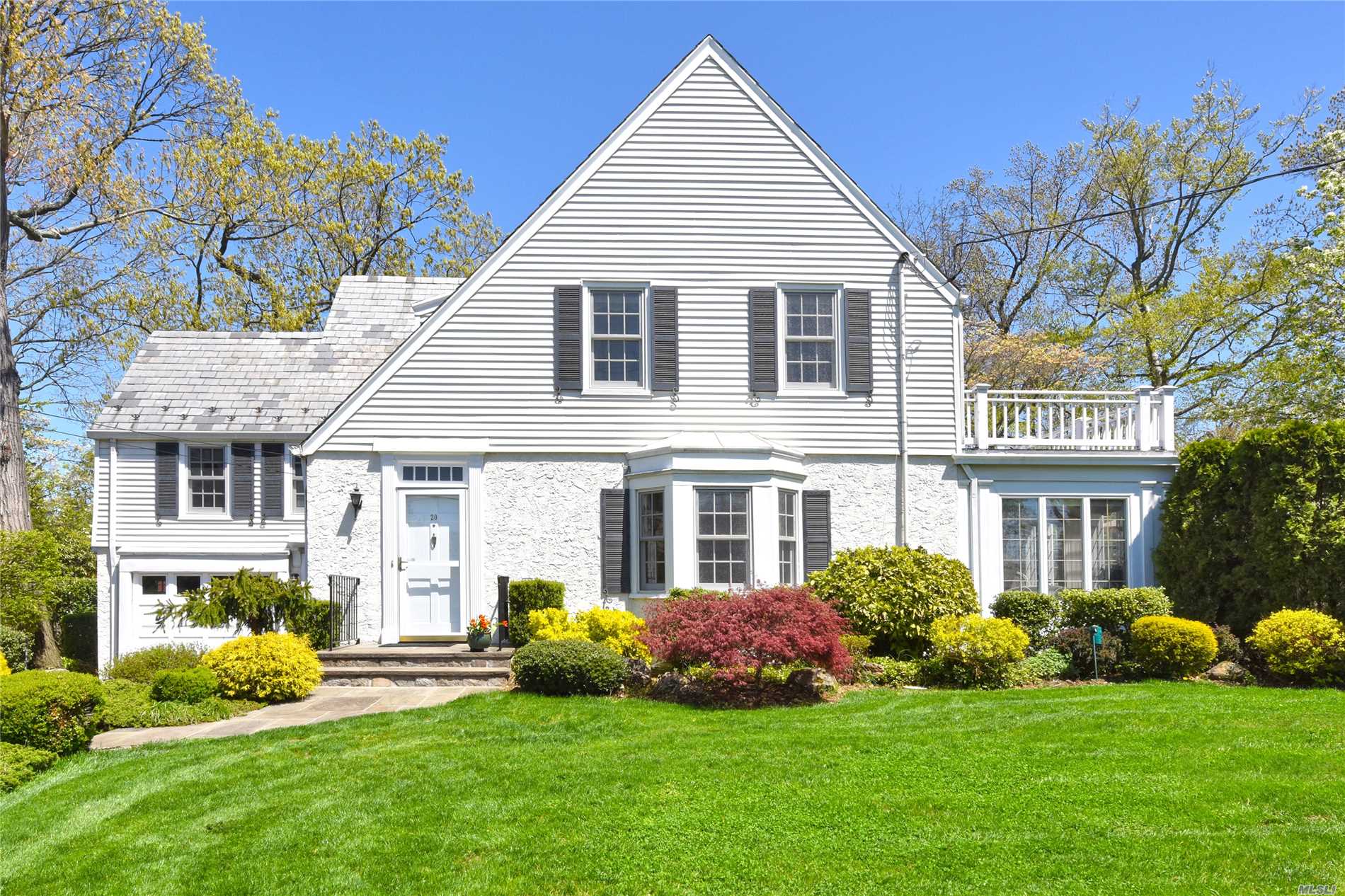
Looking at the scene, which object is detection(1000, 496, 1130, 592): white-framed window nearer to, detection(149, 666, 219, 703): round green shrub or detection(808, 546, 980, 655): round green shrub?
detection(808, 546, 980, 655): round green shrub

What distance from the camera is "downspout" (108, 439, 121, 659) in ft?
61.5

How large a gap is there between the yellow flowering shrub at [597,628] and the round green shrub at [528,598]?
220mm

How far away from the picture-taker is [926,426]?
1594 cm

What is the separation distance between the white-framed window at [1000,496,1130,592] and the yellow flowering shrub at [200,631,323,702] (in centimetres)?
1001

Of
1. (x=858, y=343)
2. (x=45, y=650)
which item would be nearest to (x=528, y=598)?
(x=858, y=343)

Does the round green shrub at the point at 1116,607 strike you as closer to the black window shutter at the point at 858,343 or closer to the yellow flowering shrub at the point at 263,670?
the black window shutter at the point at 858,343

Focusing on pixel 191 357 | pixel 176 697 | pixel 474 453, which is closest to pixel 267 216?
pixel 191 357

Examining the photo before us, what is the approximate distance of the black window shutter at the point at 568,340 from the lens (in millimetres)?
15484

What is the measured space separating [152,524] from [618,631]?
34.5ft

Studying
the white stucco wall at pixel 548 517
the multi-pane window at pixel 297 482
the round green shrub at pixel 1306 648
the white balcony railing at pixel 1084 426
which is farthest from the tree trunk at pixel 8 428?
the round green shrub at pixel 1306 648

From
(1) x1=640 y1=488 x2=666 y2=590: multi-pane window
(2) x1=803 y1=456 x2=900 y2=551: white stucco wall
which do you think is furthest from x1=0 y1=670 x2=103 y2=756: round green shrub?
(2) x1=803 y1=456 x2=900 y2=551: white stucco wall

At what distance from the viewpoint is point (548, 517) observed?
1539 centimetres

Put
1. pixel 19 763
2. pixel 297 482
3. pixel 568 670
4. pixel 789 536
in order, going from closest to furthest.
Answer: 1. pixel 19 763
2. pixel 568 670
3. pixel 789 536
4. pixel 297 482

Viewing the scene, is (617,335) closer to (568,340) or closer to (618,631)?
(568,340)
